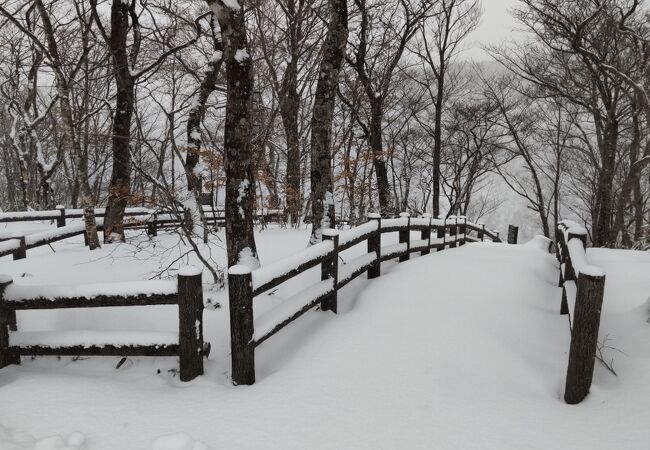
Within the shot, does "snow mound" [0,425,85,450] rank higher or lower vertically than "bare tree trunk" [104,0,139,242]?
lower

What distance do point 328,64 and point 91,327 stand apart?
559 centimetres

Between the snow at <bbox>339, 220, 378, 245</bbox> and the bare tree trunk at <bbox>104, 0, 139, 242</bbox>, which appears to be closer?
the snow at <bbox>339, 220, 378, 245</bbox>

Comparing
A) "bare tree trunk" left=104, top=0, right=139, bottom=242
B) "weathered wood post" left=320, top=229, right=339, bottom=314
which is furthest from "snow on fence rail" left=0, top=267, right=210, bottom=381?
"bare tree trunk" left=104, top=0, right=139, bottom=242

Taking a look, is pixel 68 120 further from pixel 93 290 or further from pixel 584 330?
pixel 584 330

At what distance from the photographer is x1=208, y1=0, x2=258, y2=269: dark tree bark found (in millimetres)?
5184

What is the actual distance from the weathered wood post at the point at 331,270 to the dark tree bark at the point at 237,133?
113cm

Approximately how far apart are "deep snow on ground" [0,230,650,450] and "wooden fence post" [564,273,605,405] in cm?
14

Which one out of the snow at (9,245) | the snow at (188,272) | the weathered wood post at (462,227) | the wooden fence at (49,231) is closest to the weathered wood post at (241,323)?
the snow at (188,272)

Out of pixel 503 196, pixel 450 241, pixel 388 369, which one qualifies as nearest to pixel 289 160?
pixel 450 241

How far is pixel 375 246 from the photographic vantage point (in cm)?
683

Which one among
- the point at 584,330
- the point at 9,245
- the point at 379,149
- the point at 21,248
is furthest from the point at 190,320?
the point at 379,149

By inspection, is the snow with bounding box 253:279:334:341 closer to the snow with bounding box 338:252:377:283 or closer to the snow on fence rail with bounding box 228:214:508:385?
the snow on fence rail with bounding box 228:214:508:385

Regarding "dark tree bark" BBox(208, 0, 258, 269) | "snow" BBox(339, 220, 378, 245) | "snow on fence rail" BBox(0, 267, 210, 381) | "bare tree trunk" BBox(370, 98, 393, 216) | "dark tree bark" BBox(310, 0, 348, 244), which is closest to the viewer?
"snow on fence rail" BBox(0, 267, 210, 381)

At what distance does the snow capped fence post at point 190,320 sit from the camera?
139 inches
